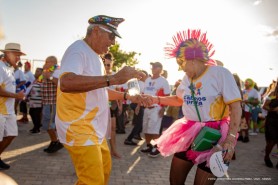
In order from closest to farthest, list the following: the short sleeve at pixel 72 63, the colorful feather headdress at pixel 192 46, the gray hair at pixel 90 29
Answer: the short sleeve at pixel 72 63 → the gray hair at pixel 90 29 → the colorful feather headdress at pixel 192 46

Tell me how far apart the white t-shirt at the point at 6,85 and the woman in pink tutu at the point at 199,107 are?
319cm

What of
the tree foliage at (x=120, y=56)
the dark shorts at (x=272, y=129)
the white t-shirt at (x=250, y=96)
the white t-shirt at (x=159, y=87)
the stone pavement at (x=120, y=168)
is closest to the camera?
the stone pavement at (x=120, y=168)

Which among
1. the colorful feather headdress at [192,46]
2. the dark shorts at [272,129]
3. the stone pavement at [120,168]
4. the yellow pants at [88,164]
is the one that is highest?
the colorful feather headdress at [192,46]

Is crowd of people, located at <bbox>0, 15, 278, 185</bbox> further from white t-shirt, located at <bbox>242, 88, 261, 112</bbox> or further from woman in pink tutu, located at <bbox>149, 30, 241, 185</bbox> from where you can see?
white t-shirt, located at <bbox>242, 88, 261, 112</bbox>

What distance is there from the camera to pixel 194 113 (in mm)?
3121

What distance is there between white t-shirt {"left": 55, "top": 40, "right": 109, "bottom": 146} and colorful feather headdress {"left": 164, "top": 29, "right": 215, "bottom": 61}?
3.72ft

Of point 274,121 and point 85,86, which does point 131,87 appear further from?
point 274,121

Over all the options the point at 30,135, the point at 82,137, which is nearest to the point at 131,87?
the point at 82,137

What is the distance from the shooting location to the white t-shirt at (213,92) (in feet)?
9.52

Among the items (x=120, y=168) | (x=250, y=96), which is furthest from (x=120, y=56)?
(x=120, y=168)

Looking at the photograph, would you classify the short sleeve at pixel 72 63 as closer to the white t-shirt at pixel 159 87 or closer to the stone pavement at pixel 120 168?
the stone pavement at pixel 120 168

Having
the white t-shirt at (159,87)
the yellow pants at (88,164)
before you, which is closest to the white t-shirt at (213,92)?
the yellow pants at (88,164)

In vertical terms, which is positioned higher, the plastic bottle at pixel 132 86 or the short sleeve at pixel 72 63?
the short sleeve at pixel 72 63

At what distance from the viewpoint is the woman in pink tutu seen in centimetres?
287
